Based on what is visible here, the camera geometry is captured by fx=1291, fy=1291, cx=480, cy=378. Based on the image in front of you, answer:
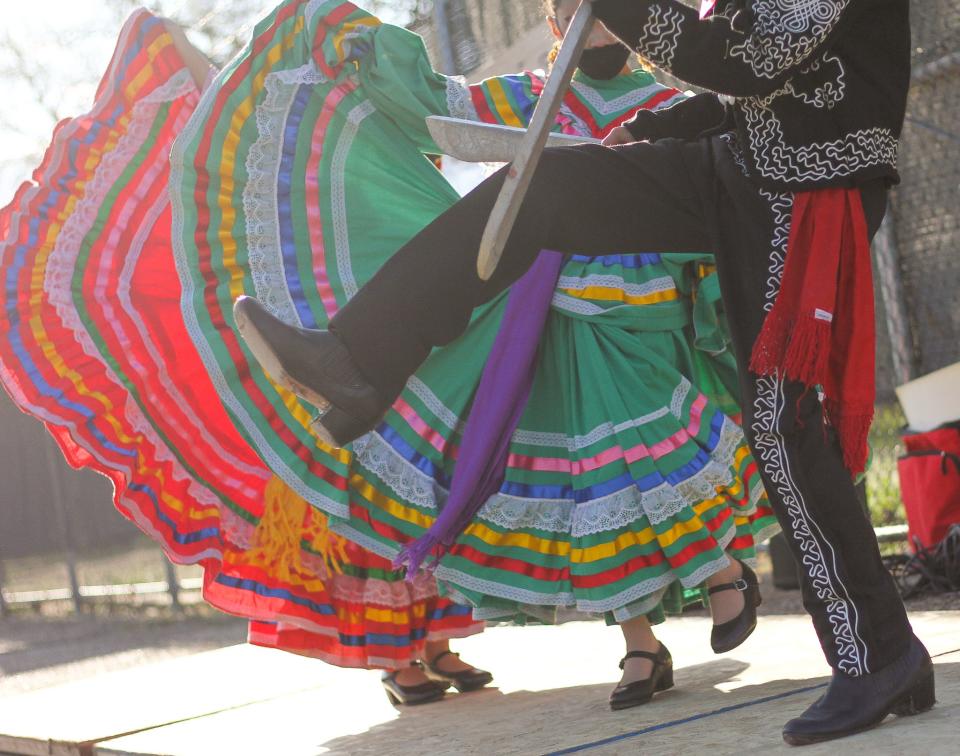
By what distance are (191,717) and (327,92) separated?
1.62 metres

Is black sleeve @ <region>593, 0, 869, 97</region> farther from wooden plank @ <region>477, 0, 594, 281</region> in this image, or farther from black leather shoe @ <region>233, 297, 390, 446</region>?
black leather shoe @ <region>233, 297, 390, 446</region>

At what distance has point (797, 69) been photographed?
205 cm

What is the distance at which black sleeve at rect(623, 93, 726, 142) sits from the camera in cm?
244

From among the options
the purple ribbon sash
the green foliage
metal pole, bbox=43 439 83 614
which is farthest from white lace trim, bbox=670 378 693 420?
metal pole, bbox=43 439 83 614

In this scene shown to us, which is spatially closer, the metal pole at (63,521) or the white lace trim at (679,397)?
the white lace trim at (679,397)

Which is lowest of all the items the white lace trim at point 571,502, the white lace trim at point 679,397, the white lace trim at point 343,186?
the white lace trim at point 571,502

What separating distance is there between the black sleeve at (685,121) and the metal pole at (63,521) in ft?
22.1

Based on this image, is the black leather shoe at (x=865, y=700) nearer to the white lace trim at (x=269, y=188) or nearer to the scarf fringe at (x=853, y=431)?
the scarf fringe at (x=853, y=431)

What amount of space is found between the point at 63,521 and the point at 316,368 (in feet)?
22.9

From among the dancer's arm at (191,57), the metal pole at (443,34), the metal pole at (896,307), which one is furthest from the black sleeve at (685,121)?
the metal pole at (443,34)

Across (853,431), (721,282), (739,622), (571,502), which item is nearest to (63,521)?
(571,502)

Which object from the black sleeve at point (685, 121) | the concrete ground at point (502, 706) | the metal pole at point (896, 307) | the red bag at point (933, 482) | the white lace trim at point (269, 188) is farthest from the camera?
the metal pole at point (896, 307)

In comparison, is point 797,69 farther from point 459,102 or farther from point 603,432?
point 459,102

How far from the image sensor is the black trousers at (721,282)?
6.81ft
